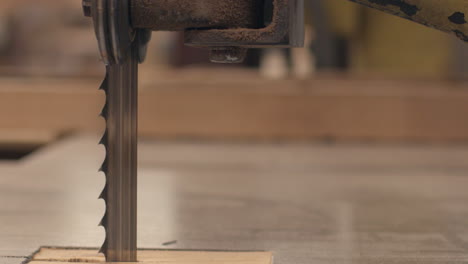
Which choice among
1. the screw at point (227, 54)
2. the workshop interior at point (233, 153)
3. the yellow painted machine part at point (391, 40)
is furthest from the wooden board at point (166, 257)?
the yellow painted machine part at point (391, 40)

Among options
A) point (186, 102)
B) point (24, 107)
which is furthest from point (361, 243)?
point (24, 107)

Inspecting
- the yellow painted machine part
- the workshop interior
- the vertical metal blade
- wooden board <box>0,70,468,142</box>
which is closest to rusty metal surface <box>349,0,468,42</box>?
the workshop interior

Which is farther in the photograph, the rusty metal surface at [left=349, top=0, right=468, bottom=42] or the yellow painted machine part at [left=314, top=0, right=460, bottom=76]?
the yellow painted machine part at [left=314, top=0, right=460, bottom=76]

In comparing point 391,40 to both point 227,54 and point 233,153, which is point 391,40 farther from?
point 227,54

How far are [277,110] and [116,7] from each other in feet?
2.94

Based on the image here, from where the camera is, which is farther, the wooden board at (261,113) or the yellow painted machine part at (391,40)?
the yellow painted machine part at (391,40)

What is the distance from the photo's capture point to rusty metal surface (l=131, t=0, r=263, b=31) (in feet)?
1.47

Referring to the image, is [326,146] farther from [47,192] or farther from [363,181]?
[47,192]

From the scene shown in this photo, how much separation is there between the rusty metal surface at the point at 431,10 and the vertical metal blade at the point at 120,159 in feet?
0.61

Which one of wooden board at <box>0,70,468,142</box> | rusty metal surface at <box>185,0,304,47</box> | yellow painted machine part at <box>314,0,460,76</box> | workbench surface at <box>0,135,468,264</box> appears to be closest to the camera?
rusty metal surface at <box>185,0,304,47</box>

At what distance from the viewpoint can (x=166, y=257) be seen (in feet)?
1.77

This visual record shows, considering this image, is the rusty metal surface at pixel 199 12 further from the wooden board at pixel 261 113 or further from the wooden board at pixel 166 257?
the wooden board at pixel 261 113

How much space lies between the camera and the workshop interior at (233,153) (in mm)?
458

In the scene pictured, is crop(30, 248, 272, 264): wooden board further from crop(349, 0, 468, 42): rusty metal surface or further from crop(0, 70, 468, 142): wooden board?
crop(0, 70, 468, 142): wooden board
